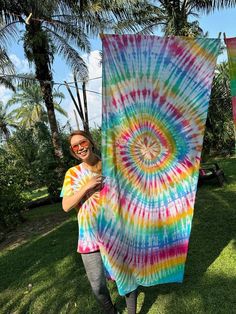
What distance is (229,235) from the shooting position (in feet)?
17.0


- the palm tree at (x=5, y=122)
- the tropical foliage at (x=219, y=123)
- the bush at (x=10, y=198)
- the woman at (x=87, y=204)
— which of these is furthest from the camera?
the palm tree at (x=5, y=122)

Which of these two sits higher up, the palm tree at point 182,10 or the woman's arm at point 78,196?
the palm tree at point 182,10

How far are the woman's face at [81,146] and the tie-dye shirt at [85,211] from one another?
0.47 feet

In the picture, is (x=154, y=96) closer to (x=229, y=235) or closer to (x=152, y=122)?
(x=152, y=122)

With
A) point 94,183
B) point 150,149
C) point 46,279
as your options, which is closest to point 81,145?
point 94,183

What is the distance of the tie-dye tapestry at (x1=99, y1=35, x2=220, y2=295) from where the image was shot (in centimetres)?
316

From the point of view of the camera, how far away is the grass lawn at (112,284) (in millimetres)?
3677

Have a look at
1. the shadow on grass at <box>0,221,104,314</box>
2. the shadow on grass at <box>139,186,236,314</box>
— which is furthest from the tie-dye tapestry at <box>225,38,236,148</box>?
the shadow on grass at <box>0,221,104,314</box>

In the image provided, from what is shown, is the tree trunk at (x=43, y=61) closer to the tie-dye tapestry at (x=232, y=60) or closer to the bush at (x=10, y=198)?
the bush at (x=10, y=198)

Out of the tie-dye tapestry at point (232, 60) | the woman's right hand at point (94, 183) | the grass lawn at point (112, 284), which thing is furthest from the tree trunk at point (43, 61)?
the woman's right hand at point (94, 183)

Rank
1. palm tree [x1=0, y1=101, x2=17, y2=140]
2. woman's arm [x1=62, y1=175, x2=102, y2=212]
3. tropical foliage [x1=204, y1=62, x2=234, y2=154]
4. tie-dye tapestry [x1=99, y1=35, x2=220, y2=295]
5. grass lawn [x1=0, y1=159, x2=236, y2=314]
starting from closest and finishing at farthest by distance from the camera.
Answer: woman's arm [x1=62, y1=175, x2=102, y2=212]
tie-dye tapestry [x1=99, y1=35, x2=220, y2=295]
grass lawn [x1=0, y1=159, x2=236, y2=314]
tropical foliage [x1=204, y1=62, x2=234, y2=154]
palm tree [x1=0, y1=101, x2=17, y2=140]

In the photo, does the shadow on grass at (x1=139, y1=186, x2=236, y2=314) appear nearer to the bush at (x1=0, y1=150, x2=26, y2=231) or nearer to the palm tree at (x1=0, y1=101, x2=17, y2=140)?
the bush at (x1=0, y1=150, x2=26, y2=231)

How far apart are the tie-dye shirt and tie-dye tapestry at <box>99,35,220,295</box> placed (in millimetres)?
77

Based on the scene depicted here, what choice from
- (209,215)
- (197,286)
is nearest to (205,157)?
(209,215)
